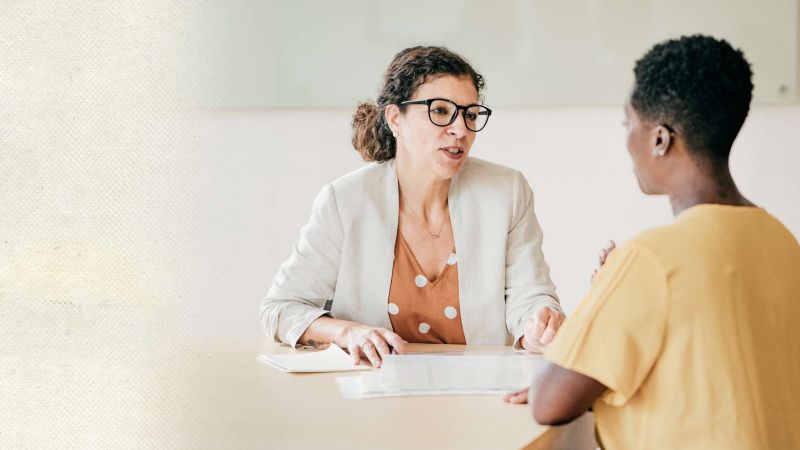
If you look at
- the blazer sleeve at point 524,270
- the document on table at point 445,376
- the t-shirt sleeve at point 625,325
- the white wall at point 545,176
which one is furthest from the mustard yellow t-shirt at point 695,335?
the white wall at point 545,176

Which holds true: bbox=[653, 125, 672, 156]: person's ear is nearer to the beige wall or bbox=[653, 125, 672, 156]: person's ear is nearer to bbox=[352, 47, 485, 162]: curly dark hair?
the beige wall

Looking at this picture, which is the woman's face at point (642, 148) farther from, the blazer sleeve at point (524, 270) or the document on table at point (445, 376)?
the blazer sleeve at point (524, 270)

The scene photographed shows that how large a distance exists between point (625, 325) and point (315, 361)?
0.68 m

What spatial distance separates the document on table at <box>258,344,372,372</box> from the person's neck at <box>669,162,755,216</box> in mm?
642

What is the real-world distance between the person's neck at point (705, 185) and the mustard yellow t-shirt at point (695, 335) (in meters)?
0.03

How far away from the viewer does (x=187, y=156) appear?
0.64 metres

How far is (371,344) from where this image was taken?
153 cm

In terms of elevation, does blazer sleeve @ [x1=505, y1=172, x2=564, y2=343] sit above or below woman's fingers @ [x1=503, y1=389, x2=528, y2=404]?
above

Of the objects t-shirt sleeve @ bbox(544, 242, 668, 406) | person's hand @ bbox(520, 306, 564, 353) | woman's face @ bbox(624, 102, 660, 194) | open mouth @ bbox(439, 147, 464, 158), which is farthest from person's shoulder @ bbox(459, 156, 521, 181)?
t-shirt sleeve @ bbox(544, 242, 668, 406)

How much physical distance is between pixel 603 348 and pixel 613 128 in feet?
7.06

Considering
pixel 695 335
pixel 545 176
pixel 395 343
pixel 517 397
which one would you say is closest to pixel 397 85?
pixel 395 343

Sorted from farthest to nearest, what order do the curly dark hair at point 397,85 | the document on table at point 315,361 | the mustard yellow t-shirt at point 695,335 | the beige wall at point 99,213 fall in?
the curly dark hair at point 397,85, the document on table at point 315,361, the mustard yellow t-shirt at point 695,335, the beige wall at point 99,213

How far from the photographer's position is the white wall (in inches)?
116

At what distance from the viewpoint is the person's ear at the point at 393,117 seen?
1939mm
